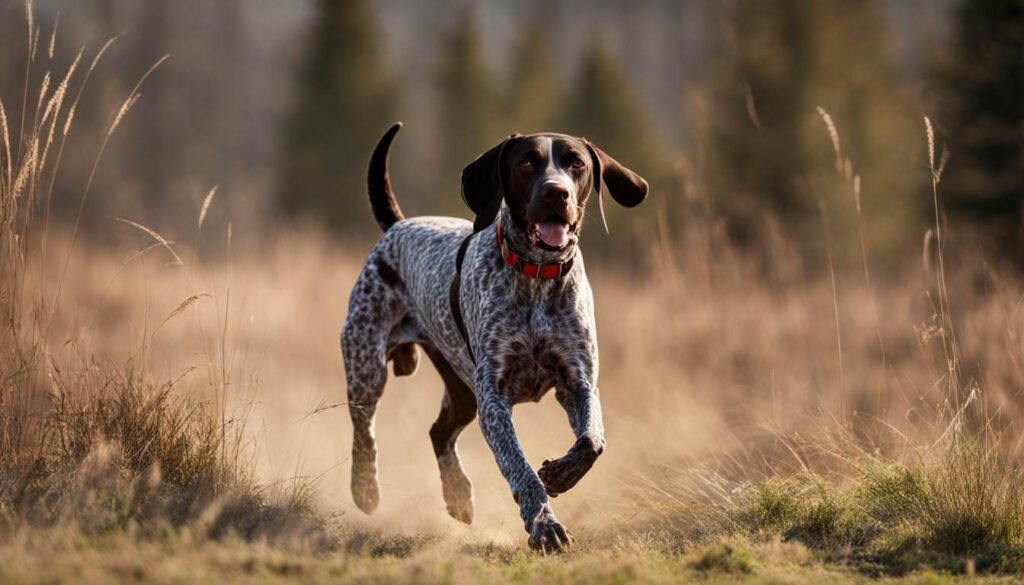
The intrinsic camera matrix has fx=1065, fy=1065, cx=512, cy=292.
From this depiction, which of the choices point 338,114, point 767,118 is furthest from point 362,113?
point 767,118

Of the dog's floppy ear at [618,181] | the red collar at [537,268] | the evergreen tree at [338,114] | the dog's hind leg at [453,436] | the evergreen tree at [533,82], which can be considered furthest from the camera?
the evergreen tree at [533,82]

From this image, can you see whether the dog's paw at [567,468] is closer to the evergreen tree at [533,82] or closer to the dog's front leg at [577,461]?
the dog's front leg at [577,461]

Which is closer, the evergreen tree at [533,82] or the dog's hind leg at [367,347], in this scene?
the dog's hind leg at [367,347]

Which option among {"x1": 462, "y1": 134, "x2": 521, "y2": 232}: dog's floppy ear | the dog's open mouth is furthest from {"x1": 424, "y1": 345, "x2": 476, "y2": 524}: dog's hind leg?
the dog's open mouth

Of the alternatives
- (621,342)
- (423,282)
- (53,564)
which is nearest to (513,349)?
(423,282)

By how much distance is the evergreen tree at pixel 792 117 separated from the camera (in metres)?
16.6

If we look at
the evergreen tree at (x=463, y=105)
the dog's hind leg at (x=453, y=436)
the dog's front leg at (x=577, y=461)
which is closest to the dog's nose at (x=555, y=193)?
the dog's front leg at (x=577, y=461)

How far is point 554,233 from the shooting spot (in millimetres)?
4055

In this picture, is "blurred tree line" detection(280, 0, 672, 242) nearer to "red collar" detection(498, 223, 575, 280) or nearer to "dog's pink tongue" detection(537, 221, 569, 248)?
"red collar" detection(498, 223, 575, 280)

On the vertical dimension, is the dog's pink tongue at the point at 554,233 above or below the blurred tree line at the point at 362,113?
below

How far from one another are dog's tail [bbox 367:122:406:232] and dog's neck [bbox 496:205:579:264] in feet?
4.39

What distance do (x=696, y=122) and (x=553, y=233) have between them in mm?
13105

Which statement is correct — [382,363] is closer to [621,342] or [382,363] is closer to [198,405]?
[198,405]

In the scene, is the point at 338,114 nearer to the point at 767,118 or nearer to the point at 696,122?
the point at 696,122
